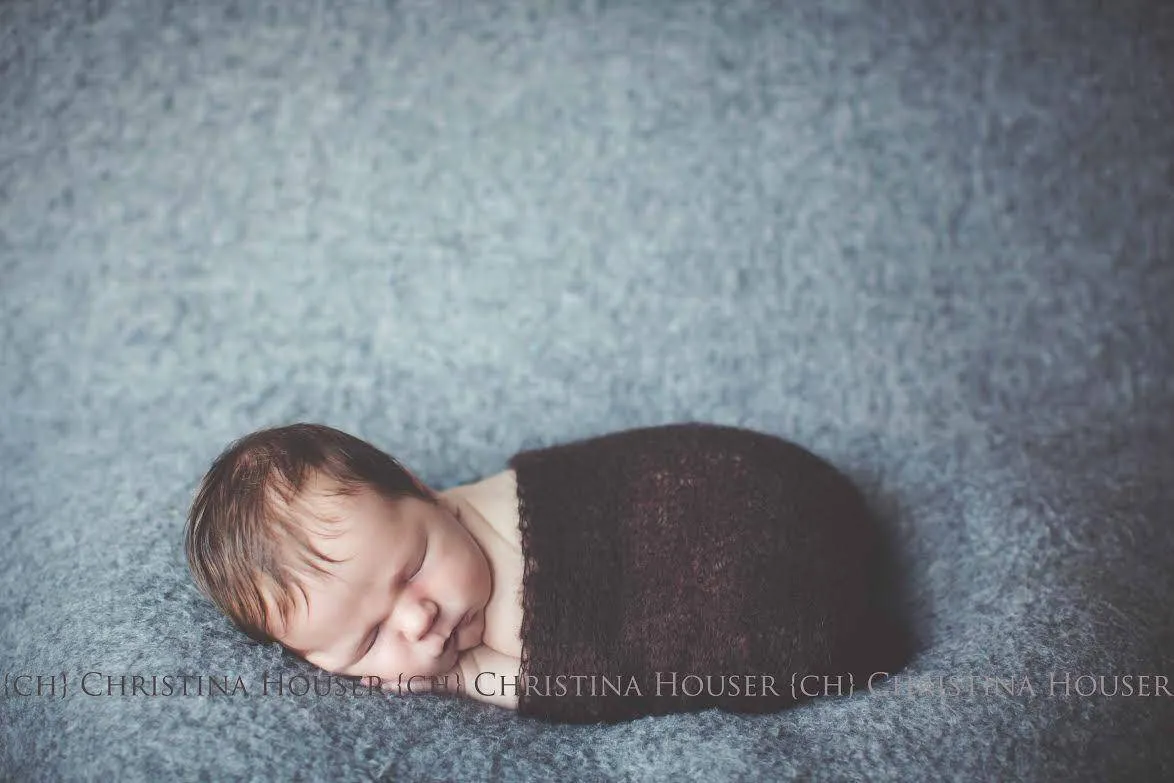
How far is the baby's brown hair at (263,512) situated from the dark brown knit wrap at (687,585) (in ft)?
0.62

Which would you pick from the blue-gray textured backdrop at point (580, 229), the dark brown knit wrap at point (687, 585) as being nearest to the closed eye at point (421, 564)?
the dark brown knit wrap at point (687, 585)

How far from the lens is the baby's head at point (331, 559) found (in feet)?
2.90

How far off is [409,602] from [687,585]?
287mm

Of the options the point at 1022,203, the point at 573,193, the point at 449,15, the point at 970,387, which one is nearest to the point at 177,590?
the point at 573,193

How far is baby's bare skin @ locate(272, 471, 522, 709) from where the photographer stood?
2.93 ft

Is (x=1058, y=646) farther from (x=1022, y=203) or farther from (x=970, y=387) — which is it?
(x=1022, y=203)

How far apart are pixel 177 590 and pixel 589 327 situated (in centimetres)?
66

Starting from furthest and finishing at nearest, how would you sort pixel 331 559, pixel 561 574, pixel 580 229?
1. pixel 580 229
2. pixel 561 574
3. pixel 331 559

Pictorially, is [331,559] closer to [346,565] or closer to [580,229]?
[346,565]

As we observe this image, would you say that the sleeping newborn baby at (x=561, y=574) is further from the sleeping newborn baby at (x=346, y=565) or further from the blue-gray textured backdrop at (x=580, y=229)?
the blue-gray textured backdrop at (x=580, y=229)

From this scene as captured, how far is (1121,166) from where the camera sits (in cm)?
135

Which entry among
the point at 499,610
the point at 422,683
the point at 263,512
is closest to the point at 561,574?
the point at 499,610

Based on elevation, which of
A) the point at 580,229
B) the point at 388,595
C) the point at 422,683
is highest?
the point at 580,229

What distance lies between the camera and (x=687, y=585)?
3.20 feet
